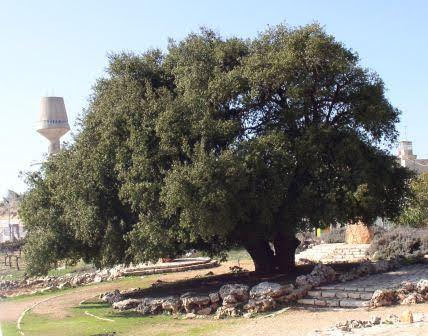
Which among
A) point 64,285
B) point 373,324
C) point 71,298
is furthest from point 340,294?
point 64,285

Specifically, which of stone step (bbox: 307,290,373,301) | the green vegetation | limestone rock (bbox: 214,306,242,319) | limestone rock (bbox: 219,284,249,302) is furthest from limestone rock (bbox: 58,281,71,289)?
stone step (bbox: 307,290,373,301)

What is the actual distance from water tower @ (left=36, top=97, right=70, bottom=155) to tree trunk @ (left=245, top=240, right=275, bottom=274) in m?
72.5

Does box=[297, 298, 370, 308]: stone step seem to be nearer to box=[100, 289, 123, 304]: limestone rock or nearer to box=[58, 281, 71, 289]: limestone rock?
box=[100, 289, 123, 304]: limestone rock

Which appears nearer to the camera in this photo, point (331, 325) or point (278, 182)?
point (331, 325)

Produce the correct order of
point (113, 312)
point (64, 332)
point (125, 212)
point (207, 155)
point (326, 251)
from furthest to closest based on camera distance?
point (326, 251) < point (125, 212) < point (113, 312) < point (207, 155) < point (64, 332)

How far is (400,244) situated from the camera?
2984cm

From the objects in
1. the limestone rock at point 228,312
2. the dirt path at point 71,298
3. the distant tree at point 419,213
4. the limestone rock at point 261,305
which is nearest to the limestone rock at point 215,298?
the limestone rock at point 228,312

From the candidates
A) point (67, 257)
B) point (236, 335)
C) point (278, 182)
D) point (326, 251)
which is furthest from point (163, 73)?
point (326, 251)

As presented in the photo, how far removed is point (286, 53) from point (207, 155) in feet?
15.9

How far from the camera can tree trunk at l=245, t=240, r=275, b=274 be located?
81.9 ft

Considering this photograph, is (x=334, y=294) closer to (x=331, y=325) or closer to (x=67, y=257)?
(x=331, y=325)

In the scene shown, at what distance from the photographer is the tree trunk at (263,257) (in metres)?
24.9

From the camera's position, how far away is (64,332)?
1797 centimetres

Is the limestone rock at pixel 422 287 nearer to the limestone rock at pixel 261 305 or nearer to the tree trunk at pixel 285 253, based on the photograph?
the limestone rock at pixel 261 305
